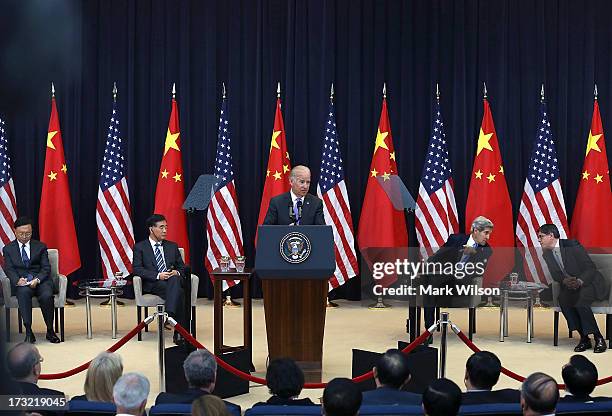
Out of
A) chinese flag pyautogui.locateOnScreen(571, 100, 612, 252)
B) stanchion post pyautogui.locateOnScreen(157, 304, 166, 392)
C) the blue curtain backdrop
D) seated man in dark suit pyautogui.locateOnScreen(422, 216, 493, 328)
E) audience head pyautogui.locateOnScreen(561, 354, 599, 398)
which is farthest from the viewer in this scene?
the blue curtain backdrop

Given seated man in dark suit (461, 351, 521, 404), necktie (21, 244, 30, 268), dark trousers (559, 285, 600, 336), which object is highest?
necktie (21, 244, 30, 268)

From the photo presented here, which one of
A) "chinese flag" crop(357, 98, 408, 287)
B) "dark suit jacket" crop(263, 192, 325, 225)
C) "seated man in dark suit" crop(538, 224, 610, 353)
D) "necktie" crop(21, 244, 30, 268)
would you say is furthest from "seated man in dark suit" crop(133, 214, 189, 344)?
"seated man in dark suit" crop(538, 224, 610, 353)

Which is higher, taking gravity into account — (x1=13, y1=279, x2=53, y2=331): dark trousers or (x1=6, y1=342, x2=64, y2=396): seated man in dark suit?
(x1=6, y1=342, x2=64, y2=396): seated man in dark suit

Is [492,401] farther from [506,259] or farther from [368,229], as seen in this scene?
[368,229]

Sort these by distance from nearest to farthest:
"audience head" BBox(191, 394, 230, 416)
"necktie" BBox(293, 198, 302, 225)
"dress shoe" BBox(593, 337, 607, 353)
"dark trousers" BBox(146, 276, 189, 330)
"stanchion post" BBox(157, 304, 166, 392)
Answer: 1. "audience head" BBox(191, 394, 230, 416)
2. "stanchion post" BBox(157, 304, 166, 392)
3. "necktie" BBox(293, 198, 302, 225)
4. "dress shoe" BBox(593, 337, 607, 353)
5. "dark trousers" BBox(146, 276, 189, 330)

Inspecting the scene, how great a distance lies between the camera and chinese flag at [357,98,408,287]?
929cm

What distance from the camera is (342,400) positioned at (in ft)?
8.29

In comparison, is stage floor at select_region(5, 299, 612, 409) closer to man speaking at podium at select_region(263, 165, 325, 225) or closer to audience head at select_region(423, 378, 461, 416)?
man speaking at podium at select_region(263, 165, 325, 225)

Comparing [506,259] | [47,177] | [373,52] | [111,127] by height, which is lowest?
[506,259]

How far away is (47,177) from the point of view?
9.21 metres

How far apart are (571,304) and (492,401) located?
4.12 metres

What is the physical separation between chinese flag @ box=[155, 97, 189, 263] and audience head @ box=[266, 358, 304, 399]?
20.5 ft

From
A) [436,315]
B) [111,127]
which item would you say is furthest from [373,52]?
[436,315]

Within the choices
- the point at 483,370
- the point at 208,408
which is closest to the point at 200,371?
the point at 208,408
